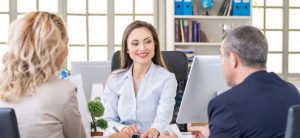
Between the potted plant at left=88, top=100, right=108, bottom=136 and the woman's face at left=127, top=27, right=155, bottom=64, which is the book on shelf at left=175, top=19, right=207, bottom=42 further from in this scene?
the potted plant at left=88, top=100, right=108, bottom=136

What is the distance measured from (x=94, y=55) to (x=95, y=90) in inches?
130

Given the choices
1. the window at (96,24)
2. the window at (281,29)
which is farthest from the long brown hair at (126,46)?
the window at (281,29)

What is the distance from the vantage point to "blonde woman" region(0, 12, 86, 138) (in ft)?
4.37

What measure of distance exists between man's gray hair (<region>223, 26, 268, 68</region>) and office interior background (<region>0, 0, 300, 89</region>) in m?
3.99

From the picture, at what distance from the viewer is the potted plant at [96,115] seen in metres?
1.77

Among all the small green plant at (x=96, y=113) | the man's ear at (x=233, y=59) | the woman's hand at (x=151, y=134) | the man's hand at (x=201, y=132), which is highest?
the man's ear at (x=233, y=59)

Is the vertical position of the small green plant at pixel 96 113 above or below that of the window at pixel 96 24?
below

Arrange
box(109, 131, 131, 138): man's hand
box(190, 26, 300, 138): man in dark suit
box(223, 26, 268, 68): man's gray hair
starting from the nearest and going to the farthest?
box(190, 26, 300, 138): man in dark suit, box(223, 26, 268, 68): man's gray hair, box(109, 131, 131, 138): man's hand

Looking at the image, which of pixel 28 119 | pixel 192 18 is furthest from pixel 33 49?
pixel 192 18

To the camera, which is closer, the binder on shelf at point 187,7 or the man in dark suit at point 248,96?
the man in dark suit at point 248,96

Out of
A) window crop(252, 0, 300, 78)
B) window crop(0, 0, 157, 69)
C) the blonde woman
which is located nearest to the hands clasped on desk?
the blonde woman

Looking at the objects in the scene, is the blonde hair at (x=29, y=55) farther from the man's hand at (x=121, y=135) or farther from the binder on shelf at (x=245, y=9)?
the binder on shelf at (x=245, y=9)

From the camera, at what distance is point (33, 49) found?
1343 mm

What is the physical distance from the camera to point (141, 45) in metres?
2.24
